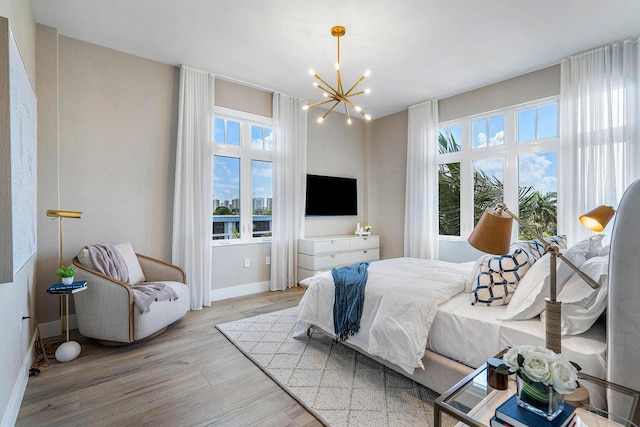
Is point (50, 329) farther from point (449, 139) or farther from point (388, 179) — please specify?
point (449, 139)

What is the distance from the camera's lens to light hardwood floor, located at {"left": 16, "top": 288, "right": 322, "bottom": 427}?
1835 millimetres

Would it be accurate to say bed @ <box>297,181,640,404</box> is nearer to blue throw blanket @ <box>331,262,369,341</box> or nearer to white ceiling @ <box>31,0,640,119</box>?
blue throw blanket @ <box>331,262,369,341</box>

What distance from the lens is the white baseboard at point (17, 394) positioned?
1659mm

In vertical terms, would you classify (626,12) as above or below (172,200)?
above

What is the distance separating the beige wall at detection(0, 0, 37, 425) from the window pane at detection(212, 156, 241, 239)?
6.36ft

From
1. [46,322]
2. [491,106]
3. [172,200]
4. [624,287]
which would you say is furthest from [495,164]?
[46,322]

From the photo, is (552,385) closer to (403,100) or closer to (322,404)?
(322,404)

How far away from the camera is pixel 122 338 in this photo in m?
2.65

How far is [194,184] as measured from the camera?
388cm

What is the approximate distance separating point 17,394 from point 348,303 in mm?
2212

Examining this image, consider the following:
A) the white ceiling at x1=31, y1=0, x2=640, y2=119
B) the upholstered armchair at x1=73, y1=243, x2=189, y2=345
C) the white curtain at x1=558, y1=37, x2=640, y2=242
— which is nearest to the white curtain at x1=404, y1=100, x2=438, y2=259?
the white ceiling at x1=31, y1=0, x2=640, y2=119

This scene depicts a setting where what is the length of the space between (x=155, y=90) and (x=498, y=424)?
4.35 metres

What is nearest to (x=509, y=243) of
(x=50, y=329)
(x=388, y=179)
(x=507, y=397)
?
(x=507, y=397)

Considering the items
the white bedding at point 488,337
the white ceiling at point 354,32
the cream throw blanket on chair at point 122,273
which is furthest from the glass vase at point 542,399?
the white ceiling at point 354,32
